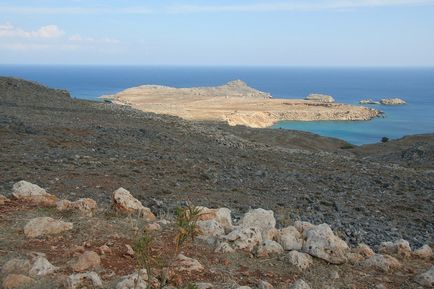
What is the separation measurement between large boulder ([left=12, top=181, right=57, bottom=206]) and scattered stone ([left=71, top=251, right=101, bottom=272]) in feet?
9.93

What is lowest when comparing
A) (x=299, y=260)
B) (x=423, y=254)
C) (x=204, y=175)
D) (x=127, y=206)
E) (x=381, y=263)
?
(x=204, y=175)

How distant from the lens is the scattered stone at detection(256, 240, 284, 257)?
7.24m

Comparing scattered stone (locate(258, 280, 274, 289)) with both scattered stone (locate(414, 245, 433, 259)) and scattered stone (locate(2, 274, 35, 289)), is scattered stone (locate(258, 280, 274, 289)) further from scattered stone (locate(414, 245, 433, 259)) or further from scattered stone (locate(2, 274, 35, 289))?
scattered stone (locate(414, 245, 433, 259))

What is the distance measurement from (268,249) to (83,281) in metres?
3.00

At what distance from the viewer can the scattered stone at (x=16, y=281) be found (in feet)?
17.7

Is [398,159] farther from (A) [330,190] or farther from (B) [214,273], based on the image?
(B) [214,273]

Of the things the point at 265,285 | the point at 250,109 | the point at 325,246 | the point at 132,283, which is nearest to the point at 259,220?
the point at 325,246

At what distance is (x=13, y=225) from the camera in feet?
25.3

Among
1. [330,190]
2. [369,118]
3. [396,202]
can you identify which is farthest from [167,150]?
[369,118]

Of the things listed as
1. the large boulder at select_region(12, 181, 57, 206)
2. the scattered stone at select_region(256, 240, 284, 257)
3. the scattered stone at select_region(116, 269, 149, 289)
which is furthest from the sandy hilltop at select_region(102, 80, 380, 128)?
the scattered stone at select_region(116, 269, 149, 289)

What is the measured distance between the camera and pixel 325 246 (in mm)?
7395

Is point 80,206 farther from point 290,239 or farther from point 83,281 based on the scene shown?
point 290,239

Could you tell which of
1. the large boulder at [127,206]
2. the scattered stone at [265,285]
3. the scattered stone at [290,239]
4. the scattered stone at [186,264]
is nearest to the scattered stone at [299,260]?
the scattered stone at [290,239]

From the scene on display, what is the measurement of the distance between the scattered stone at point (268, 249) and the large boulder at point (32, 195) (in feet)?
13.5
